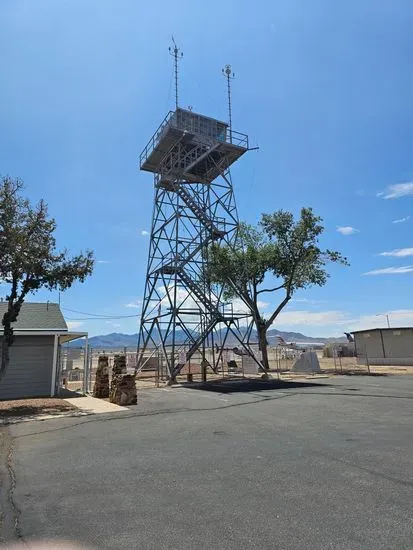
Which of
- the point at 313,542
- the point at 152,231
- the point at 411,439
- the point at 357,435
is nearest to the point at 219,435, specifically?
the point at 357,435

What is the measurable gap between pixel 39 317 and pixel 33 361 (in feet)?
8.75

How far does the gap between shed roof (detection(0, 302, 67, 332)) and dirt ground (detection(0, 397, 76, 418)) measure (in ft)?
13.3

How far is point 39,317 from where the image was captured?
21328mm

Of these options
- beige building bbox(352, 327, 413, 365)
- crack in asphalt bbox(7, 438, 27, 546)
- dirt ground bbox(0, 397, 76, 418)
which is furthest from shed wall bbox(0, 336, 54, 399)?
beige building bbox(352, 327, 413, 365)

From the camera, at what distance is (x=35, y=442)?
9.06 metres

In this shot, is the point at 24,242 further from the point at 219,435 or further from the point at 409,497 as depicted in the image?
the point at 409,497

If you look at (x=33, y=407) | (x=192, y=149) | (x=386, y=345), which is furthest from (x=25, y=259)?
(x=386, y=345)

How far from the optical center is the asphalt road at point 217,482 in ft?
13.7

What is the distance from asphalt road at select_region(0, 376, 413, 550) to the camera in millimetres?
4188

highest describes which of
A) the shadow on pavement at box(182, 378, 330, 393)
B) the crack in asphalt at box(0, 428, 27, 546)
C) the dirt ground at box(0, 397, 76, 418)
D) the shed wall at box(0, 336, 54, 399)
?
the shed wall at box(0, 336, 54, 399)

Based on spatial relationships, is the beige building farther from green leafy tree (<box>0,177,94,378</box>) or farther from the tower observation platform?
green leafy tree (<box>0,177,94,378</box>)

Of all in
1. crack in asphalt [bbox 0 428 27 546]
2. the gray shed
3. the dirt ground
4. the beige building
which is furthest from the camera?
the beige building

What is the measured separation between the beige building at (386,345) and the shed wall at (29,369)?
27.4 meters

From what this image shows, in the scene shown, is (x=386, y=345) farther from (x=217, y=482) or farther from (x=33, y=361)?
(x=217, y=482)
